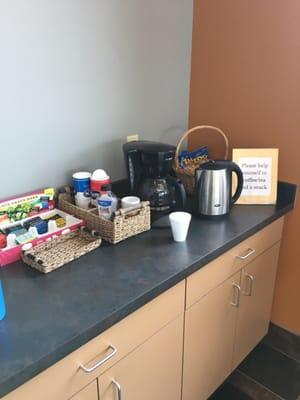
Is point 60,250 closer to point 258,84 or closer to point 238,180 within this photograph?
point 238,180

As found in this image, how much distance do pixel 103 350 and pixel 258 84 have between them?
4.24ft

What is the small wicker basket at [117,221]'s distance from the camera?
1279mm

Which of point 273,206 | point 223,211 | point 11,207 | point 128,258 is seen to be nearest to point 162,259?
point 128,258

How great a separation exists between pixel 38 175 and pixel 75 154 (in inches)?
7.2

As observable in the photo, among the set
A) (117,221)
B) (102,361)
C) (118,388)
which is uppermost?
(117,221)

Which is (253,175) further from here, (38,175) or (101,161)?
(38,175)

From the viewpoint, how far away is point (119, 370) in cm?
105

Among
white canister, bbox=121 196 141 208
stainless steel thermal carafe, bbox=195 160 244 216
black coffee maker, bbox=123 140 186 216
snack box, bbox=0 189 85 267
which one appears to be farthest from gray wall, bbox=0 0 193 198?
stainless steel thermal carafe, bbox=195 160 244 216

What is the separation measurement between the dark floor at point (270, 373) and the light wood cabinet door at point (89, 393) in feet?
2.84

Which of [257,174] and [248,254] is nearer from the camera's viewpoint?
[248,254]

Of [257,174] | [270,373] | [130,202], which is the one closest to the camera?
[130,202]

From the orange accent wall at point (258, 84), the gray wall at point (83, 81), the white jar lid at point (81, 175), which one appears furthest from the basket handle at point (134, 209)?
the orange accent wall at point (258, 84)

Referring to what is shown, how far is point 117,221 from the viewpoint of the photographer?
1269 mm

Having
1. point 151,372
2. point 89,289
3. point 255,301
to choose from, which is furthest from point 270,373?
point 89,289
